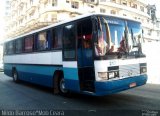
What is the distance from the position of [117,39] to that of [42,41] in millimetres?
4851

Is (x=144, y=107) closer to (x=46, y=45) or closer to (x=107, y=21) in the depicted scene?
(x=107, y=21)

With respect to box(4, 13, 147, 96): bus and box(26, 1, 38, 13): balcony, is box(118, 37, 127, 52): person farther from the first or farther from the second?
box(26, 1, 38, 13): balcony

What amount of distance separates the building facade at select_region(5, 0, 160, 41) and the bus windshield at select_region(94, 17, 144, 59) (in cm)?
3107

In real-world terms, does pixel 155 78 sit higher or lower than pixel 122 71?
lower

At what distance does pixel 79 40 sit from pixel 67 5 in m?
35.9

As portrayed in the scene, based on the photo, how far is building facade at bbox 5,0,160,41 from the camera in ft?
141

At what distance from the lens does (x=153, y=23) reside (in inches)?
2741

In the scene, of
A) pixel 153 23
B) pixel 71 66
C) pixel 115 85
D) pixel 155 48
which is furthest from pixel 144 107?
pixel 153 23

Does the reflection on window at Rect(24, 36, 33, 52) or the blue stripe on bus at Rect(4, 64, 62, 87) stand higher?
the reflection on window at Rect(24, 36, 33, 52)

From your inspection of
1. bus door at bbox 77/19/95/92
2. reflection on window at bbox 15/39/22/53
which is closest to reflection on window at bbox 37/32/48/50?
bus door at bbox 77/19/95/92

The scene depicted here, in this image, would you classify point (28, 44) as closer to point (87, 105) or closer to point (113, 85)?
point (87, 105)

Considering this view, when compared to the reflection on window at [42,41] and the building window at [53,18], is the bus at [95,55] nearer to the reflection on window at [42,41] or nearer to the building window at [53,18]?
the reflection on window at [42,41]

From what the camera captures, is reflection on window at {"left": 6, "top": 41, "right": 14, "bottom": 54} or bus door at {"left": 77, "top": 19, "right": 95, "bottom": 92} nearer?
bus door at {"left": 77, "top": 19, "right": 95, "bottom": 92}

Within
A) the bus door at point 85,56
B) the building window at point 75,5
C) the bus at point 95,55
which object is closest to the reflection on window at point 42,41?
the bus at point 95,55
